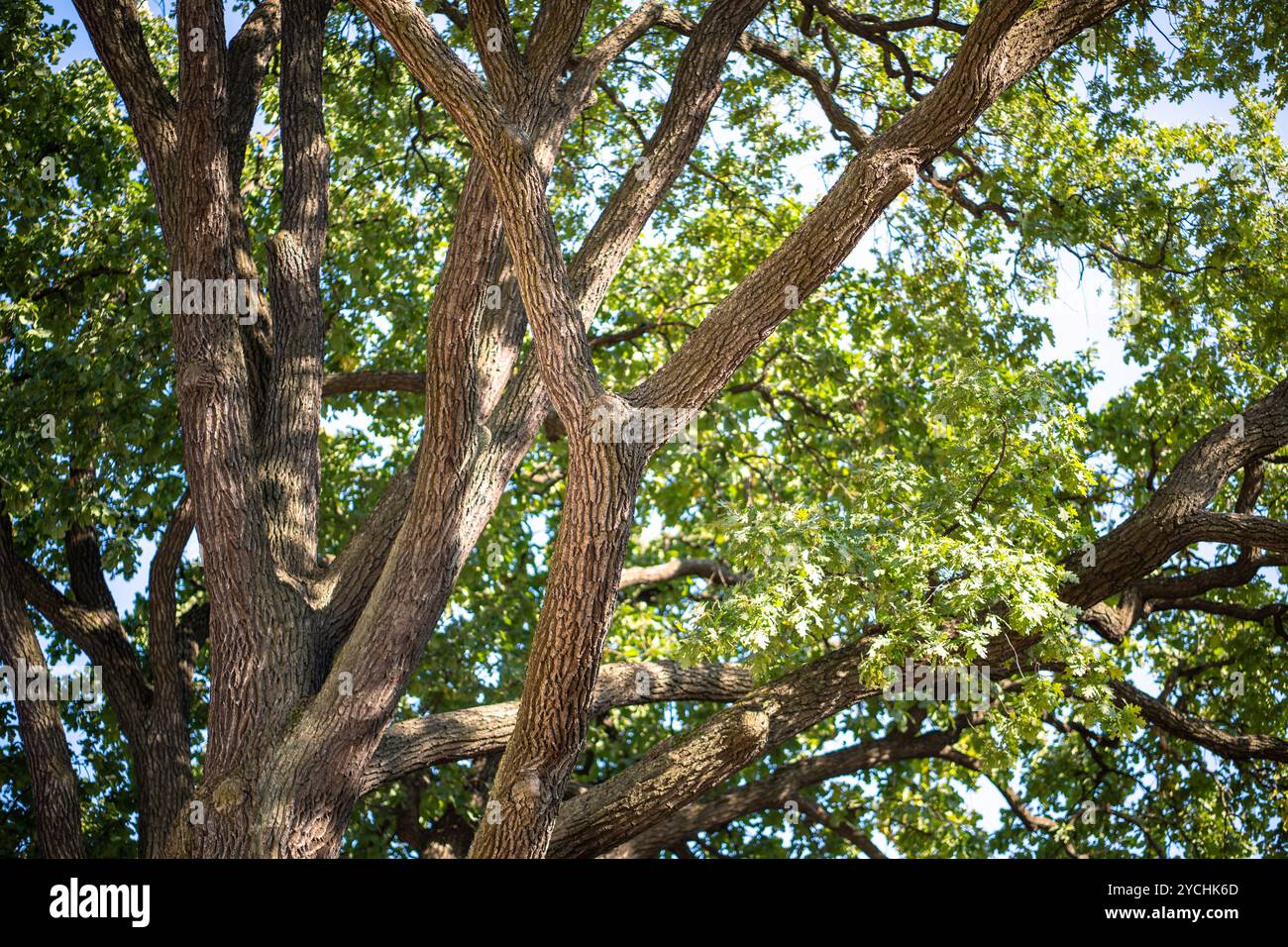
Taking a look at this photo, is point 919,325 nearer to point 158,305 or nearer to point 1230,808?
point 1230,808

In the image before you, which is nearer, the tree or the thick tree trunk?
the thick tree trunk

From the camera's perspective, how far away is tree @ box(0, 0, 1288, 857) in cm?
650

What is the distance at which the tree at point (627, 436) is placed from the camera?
21.3 ft

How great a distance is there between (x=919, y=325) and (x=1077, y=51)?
237 centimetres

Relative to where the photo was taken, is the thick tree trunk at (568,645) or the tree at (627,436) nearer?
the thick tree trunk at (568,645)

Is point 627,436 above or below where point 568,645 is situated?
above

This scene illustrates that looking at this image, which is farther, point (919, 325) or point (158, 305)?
point (919, 325)

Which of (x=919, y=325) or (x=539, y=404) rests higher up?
(x=919, y=325)

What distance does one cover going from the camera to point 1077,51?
952 cm

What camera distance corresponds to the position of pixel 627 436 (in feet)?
18.5
